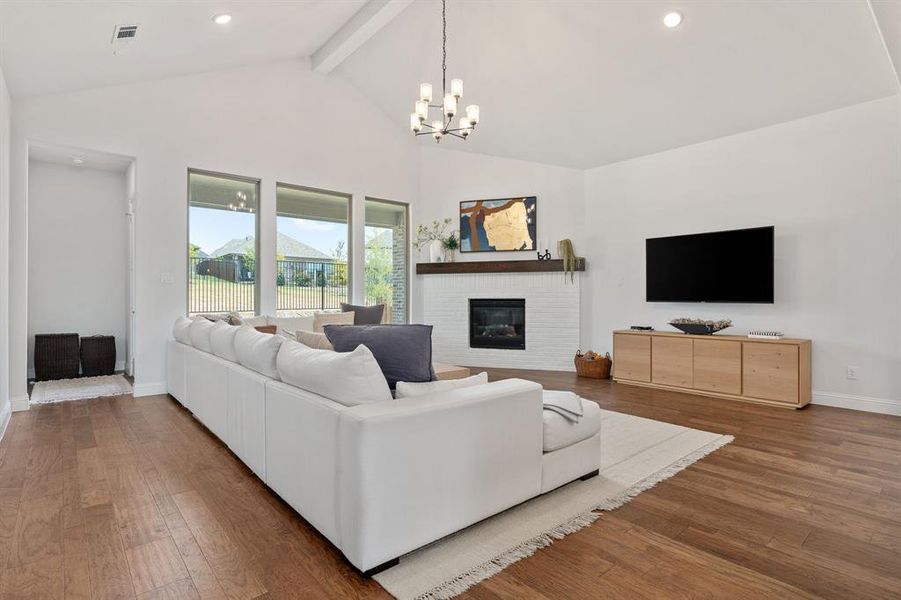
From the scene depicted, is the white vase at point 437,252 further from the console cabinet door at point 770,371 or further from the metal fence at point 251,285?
the console cabinet door at point 770,371

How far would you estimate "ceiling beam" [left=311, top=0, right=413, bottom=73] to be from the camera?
15.1ft

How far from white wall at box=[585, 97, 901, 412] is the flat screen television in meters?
0.18

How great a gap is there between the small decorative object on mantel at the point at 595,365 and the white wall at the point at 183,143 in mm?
3387

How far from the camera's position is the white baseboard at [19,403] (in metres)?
4.11

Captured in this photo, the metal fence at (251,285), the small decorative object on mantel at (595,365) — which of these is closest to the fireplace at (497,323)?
the small decorative object on mantel at (595,365)

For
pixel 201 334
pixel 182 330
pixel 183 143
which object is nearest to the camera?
pixel 201 334

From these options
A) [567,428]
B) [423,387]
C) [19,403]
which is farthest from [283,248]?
[567,428]

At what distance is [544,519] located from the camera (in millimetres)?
2182

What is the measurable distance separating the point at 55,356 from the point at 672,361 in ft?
22.3

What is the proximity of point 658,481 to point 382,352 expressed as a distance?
1721mm

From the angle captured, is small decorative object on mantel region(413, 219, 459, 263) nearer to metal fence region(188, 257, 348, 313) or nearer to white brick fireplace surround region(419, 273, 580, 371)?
white brick fireplace surround region(419, 273, 580, 371)

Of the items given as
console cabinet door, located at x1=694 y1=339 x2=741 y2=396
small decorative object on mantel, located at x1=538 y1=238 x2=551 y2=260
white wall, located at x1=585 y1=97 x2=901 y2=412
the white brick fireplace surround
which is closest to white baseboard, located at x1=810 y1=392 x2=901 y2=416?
white wall, located at x1=585 y1=97 x2=901 y2=412

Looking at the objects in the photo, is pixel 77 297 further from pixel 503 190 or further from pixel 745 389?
pixel 745 389

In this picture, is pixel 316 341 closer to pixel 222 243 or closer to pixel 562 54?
pixel 222 243
